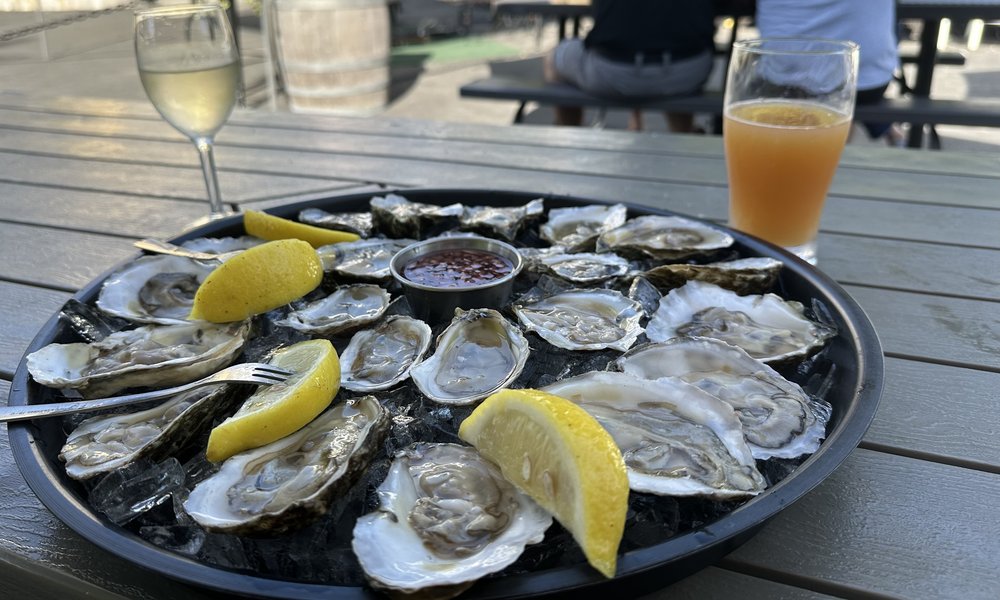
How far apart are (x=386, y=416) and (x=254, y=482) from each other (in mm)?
158

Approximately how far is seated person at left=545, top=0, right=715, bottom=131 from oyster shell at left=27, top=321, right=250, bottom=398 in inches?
121

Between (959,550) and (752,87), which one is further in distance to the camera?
(752,87)


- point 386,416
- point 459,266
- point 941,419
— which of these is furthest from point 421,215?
point 941,419

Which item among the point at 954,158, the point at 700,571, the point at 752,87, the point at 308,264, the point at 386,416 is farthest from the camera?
the point at 954,158

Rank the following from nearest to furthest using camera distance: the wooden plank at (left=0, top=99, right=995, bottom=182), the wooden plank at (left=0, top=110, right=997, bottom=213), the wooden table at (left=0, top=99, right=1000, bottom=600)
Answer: the wooden table at (left=0, top=99, right=1000, bottom=600), the wooden plank at (left=0, top=110, right=997, bottom=213), the wooden plank at (left=0, top=99, right=995, bottom=182)

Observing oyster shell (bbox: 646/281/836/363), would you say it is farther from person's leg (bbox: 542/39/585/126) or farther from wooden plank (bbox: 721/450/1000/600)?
person's leg (bbox: 542/39/585/126)

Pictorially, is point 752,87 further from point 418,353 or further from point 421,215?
point 418,353

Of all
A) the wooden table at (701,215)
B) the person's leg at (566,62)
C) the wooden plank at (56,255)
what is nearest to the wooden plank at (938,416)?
the wooden table at (701,215)

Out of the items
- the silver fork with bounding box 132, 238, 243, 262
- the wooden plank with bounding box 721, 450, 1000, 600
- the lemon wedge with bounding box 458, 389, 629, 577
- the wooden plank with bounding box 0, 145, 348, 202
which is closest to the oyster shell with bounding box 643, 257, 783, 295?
the wooden plank with bounding box 721, 450, 1000, 600

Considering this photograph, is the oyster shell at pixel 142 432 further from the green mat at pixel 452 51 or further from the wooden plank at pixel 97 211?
the green mat at pixel 452 51

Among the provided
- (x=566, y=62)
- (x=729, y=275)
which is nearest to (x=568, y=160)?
(x=729, y=275)

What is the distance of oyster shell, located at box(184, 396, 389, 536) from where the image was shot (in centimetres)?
69

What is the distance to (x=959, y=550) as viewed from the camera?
729mm

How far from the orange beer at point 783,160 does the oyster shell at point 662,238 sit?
0.49 ft
